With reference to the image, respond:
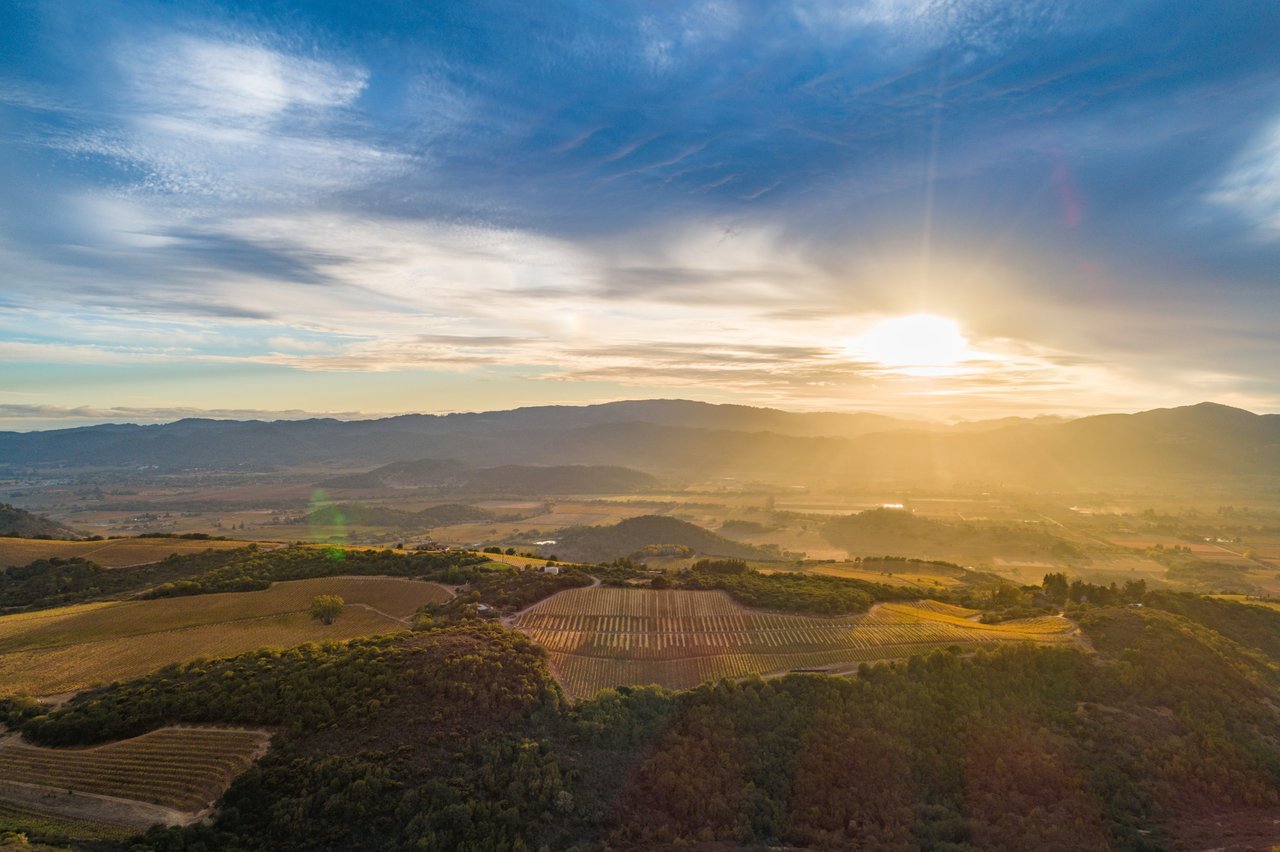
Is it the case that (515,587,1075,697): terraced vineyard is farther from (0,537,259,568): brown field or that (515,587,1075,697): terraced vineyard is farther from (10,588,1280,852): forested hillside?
(0,537,259,568): brown field

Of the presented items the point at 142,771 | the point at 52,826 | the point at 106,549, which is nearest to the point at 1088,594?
the point at 142,771

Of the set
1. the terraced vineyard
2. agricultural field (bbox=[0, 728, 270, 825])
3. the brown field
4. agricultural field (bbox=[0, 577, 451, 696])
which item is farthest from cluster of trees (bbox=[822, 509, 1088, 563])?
agricultural field (bbox=[0, 728, 270, 825])

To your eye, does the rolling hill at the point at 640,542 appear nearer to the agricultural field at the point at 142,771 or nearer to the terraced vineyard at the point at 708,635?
the terraced vineyard at the point at 708,635

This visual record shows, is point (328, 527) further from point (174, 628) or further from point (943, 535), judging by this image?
point (943, 535)

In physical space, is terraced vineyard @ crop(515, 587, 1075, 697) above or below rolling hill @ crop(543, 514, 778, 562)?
above

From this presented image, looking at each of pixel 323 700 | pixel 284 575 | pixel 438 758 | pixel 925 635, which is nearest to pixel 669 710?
pixel 438 758

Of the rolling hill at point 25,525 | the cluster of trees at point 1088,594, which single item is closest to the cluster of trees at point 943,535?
the cluster of trees at point 1088,594

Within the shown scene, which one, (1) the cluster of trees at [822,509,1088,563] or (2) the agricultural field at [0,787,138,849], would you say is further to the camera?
(1) the cluster of trees at [822,509,1088,563]
